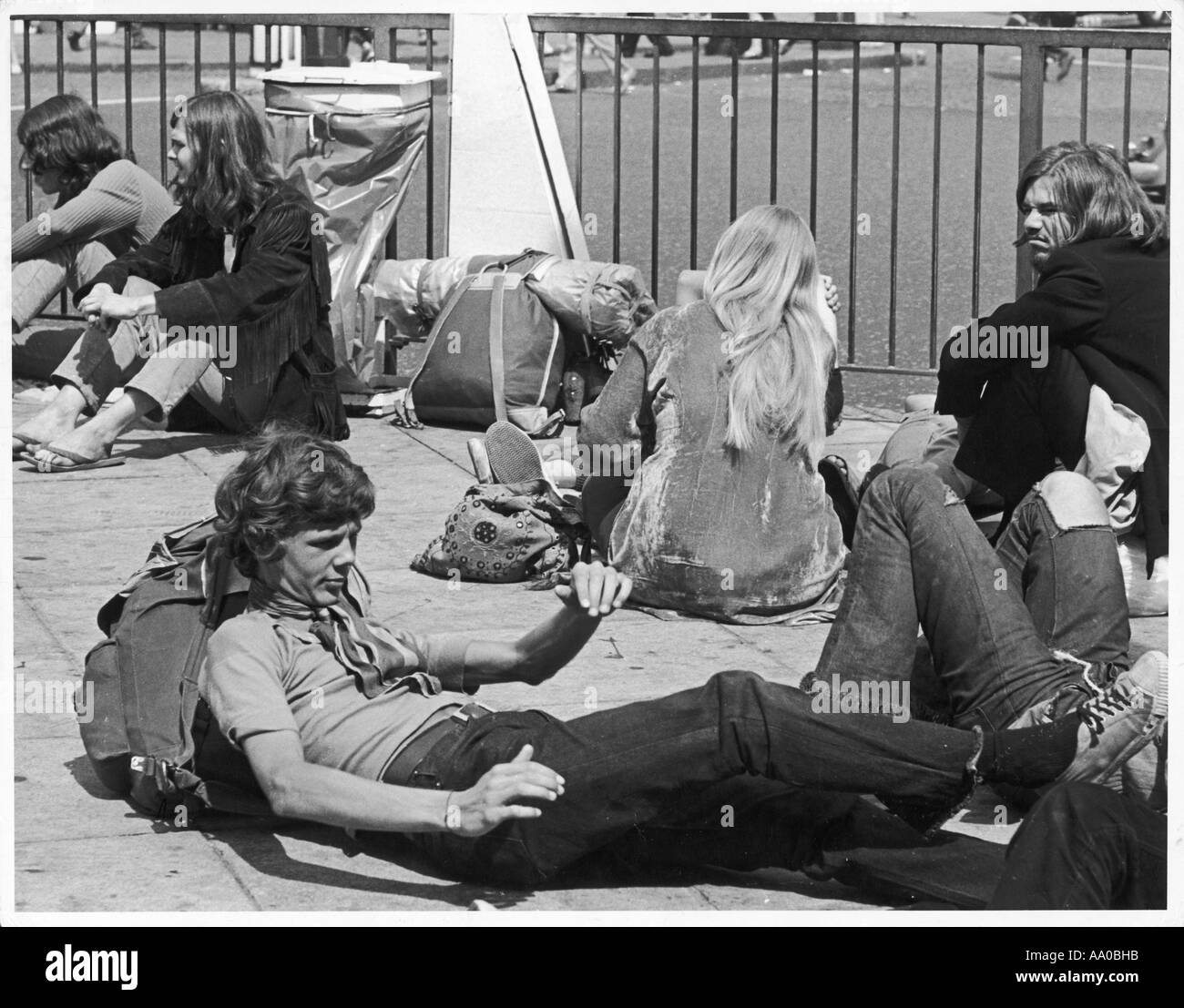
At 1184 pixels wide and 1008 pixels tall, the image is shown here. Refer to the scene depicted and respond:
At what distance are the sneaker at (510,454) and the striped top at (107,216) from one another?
2.46 meters

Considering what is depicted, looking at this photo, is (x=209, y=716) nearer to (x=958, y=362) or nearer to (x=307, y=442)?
(x=307, y=442)

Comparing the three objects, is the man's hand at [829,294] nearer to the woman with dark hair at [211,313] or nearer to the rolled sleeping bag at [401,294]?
the woman with dark hair at [211,313]

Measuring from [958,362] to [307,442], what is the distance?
7.65ft

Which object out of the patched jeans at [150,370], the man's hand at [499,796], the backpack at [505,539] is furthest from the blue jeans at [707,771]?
the patched jeans at [150,370]

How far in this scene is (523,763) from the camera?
11.3 ft

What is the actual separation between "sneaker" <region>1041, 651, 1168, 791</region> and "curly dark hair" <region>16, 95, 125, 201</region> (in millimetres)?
5180

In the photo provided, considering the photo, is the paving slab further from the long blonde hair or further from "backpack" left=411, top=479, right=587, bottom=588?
the long blonde hair

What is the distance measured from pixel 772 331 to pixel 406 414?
8.69 feet

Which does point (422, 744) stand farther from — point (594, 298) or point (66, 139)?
point (66, 139)

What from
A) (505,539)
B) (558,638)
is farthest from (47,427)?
(558,638)

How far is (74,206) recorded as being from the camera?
26.1 feet

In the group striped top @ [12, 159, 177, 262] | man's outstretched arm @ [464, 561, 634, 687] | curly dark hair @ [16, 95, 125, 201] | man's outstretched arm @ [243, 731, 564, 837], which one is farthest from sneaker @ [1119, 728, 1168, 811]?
curly dark hair @ [16, 95, 125, 201]

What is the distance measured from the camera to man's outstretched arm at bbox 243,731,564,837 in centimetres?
342
